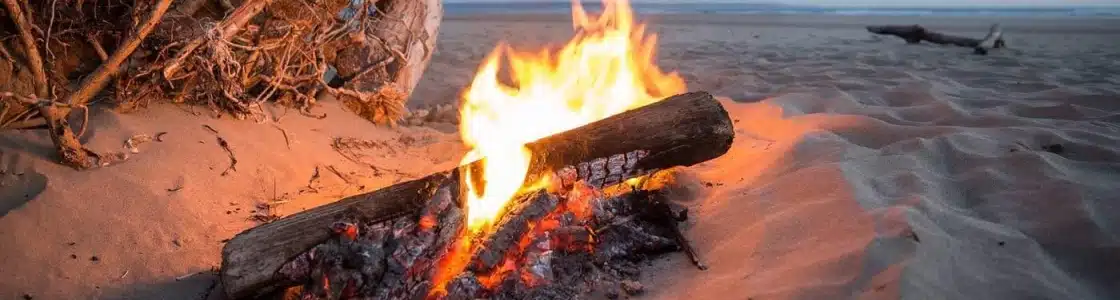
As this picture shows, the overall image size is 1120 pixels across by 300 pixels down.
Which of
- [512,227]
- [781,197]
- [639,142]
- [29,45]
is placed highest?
[29,45]

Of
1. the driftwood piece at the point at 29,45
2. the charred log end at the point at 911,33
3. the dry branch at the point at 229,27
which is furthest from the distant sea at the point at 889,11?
the driftwood piece at the point at 29,45

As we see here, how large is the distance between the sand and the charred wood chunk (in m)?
0.48

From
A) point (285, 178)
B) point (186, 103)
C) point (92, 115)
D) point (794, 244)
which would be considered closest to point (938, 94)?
point (794, 244)

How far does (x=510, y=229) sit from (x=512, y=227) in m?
0.01

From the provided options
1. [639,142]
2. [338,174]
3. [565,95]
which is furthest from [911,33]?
[338,174]

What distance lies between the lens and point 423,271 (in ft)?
6.73

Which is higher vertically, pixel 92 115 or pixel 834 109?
pixel 92 115

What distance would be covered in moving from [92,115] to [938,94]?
17.3 ft

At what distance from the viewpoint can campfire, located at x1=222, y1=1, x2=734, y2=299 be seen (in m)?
2.01

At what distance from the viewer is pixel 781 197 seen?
2828 mm

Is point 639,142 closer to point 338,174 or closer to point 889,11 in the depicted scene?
point 338,174

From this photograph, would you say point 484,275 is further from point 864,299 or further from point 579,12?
point 579,12

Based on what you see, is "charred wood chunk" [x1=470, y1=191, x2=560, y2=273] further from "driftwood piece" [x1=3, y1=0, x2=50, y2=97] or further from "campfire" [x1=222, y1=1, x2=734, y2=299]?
"driftwood piece" [x1=3, y1=0, x2=50, y2=97]

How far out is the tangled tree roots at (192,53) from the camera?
9.34ft
